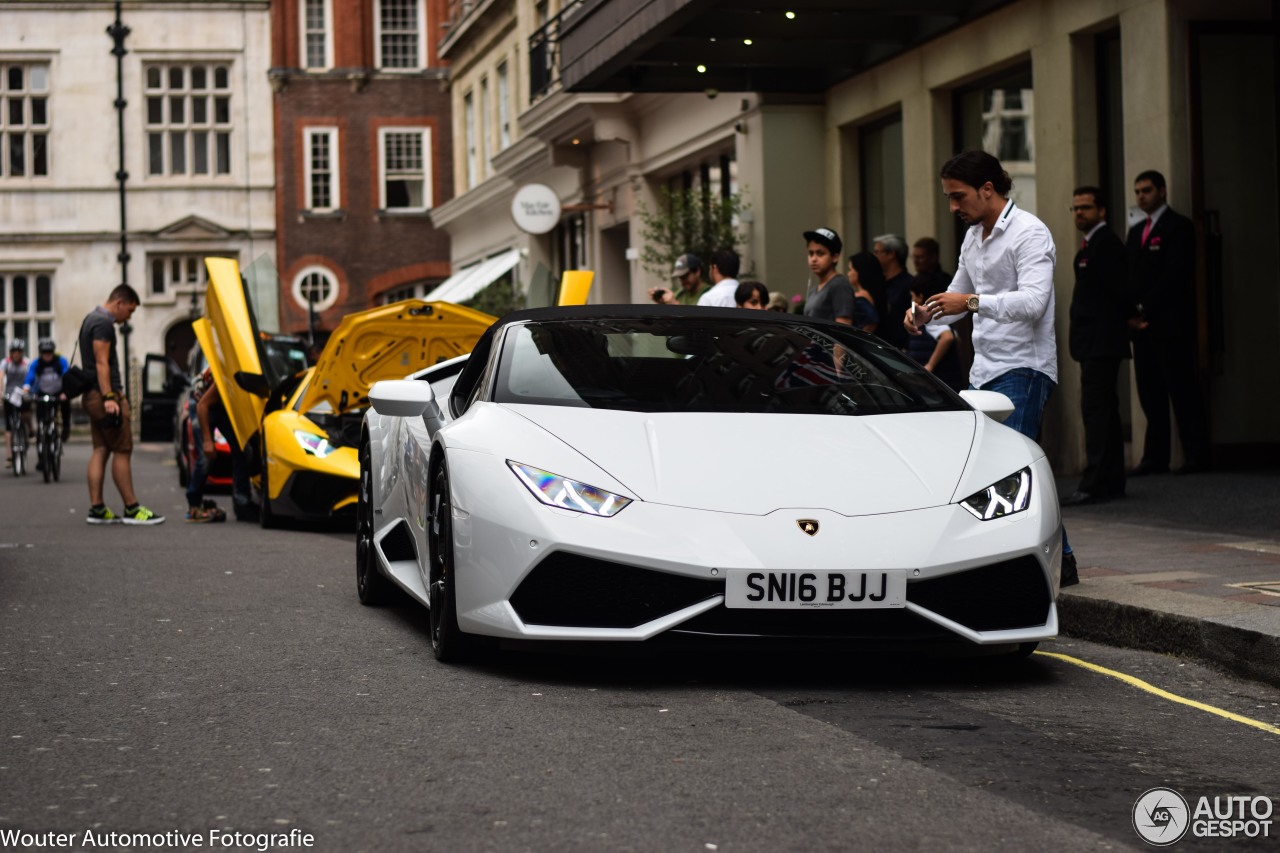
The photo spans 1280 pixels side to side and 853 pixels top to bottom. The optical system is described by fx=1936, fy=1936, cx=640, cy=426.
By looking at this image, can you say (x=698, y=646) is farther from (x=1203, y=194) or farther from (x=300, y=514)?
(x=1203, y=194)

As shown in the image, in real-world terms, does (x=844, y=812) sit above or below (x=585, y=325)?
below

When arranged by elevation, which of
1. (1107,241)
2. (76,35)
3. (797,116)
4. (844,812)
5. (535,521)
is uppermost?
(76,35)

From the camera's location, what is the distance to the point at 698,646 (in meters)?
5.93

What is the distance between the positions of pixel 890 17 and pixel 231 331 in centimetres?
708

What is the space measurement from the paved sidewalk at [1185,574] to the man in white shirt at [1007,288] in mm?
457

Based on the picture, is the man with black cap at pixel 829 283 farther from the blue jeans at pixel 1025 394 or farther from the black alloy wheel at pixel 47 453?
the black alloy wheel at pixel 47 453

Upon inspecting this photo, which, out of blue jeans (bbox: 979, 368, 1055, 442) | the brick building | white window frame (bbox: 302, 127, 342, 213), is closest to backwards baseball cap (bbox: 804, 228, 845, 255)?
blue jeans (bbox: 979, 368, 1055, 442)

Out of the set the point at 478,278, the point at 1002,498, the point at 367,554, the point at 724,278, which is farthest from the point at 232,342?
the point at 478,278

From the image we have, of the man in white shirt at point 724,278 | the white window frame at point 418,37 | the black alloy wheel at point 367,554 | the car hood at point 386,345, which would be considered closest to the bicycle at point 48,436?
the car hood at point 386,345

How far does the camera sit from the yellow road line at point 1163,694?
18.6 feet

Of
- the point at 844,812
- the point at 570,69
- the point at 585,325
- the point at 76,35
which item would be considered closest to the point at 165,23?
the point at 76,35

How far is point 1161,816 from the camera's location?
4359 mm

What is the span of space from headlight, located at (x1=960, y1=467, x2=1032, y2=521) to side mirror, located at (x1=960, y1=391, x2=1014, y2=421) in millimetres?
649

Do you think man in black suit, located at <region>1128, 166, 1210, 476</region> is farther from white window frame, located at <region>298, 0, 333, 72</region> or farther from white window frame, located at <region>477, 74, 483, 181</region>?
white window frame, located at <region>298, 0, 333, 72</region>
